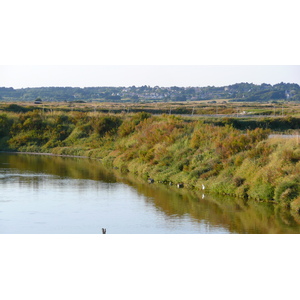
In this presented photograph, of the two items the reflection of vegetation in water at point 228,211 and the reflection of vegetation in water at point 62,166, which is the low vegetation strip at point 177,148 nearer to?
the reflection of vegetation in water at point 228,211

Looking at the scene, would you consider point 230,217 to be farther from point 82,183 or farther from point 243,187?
point 82,183

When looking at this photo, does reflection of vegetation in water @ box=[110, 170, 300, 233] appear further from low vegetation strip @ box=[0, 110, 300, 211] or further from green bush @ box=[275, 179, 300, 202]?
low vegetation strip @ box=[0, 110, 300, 211]

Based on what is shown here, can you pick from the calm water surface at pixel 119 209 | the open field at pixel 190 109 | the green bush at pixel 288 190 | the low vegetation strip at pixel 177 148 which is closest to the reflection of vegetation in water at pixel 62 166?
the calm water surface at pixel 119 209

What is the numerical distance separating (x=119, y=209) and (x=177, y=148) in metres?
9.75

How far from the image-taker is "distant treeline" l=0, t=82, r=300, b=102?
451ft

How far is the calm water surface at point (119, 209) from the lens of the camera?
19.7m

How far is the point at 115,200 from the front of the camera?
24719 millimetres

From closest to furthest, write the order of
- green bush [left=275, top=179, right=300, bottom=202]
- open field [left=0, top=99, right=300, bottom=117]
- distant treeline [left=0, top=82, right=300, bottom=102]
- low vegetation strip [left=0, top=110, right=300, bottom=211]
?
green bush [left=275, top=179, right=300, bottom=202]
low vegetation strip [left=0, top=110, right=300, bottom=211]
open field [left=0, top=99, right=300, bottom=117]
distant treeline [left=0, top=82, right=300, bottom=102]

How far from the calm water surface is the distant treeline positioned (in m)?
104

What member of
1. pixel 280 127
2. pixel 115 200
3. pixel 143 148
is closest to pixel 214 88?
pixel 280 127

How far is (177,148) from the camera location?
31.9m

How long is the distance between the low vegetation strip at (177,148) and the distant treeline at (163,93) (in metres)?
84.8

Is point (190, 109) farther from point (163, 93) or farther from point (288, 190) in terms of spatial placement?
point (163, 93)

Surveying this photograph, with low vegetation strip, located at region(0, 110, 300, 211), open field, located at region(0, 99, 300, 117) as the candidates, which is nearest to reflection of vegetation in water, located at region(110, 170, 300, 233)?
low vegetation strip, located at region(0, 110, 300, 211)
